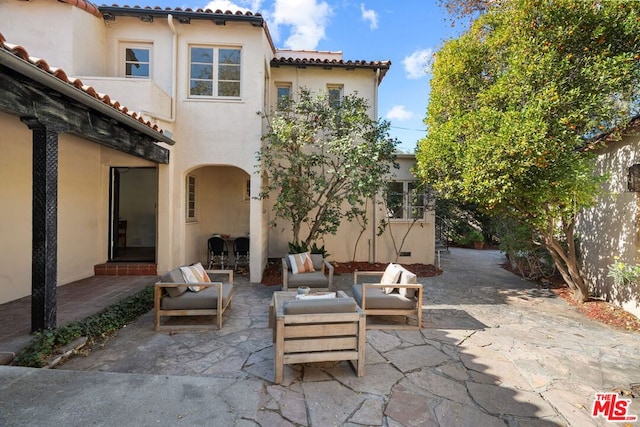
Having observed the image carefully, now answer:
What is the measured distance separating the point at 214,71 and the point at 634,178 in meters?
10.1

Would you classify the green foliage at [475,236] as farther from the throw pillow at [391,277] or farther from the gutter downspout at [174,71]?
the gutter downspout at [174,71]

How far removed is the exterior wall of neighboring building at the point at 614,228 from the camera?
21.0 feet

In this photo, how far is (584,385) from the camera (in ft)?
12.3

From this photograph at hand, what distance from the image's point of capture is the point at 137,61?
8672 mm

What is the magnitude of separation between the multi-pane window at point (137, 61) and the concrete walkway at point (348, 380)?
702 cm

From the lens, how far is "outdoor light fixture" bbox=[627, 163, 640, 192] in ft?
19.7

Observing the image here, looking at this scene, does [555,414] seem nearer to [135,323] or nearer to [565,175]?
[565,175]

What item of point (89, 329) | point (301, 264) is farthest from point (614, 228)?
point (89, 329)

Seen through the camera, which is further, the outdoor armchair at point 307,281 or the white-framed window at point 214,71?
the white-framed window at point 214,71

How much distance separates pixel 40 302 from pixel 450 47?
30.1 feet

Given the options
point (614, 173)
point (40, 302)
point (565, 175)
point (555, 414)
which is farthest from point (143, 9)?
point (614, 173)

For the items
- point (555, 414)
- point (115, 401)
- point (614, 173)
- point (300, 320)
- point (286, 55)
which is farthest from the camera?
point (286, 55)

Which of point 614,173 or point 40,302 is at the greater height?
point 614,173

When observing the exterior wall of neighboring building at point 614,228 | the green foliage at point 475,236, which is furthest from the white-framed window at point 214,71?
the green foliage at point 475,236
